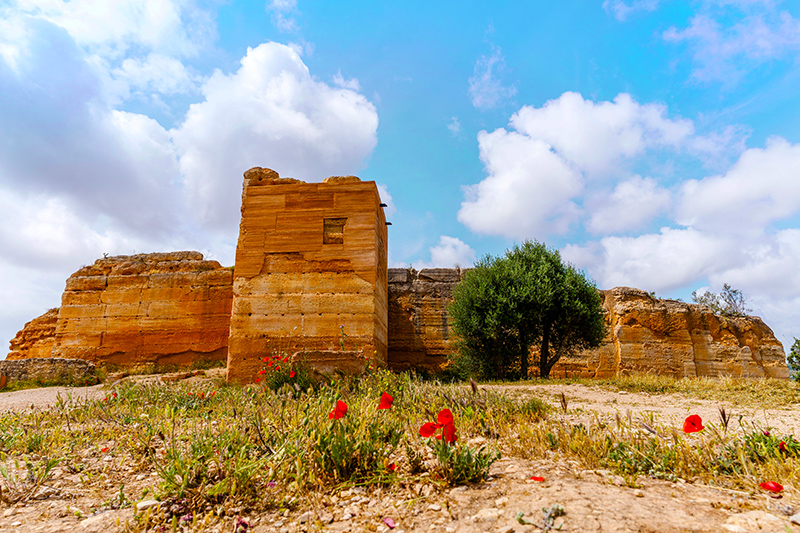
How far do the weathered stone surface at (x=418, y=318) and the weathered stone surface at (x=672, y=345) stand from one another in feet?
12.1

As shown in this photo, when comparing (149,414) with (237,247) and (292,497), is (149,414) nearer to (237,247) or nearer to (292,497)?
(292,497)

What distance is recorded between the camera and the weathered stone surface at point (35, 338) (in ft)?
48.1

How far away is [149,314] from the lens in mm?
13102

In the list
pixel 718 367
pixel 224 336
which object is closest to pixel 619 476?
pixel 224 336

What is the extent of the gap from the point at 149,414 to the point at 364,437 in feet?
10.6

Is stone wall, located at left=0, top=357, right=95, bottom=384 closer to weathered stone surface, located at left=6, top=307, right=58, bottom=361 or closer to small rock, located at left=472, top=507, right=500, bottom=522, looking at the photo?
weathered stone surface, located at left=6, top=307, right=58, bottom=361

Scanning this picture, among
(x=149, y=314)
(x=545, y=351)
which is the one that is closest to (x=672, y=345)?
(x=545, y=351)

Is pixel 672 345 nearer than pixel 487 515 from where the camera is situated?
No

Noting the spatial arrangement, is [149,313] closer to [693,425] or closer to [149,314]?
[149,314]

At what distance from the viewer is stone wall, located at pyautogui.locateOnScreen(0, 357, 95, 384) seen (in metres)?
11.0

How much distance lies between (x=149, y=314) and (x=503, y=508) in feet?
43.8

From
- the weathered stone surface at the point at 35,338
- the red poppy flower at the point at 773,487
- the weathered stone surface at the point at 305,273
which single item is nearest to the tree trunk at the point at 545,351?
the weathered stone surface at the point at 305,273

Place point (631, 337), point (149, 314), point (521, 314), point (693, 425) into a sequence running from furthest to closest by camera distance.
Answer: point (631, 337) < point (149, 314) < point (521, 314) < point (693, 425)

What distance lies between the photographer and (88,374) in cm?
1114
